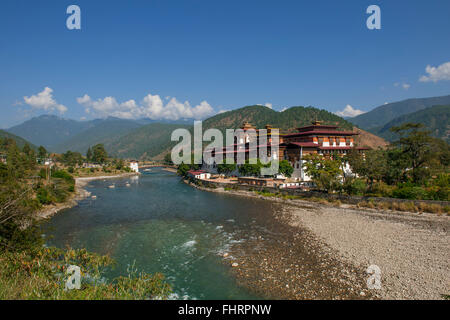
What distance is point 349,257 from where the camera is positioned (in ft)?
57.0

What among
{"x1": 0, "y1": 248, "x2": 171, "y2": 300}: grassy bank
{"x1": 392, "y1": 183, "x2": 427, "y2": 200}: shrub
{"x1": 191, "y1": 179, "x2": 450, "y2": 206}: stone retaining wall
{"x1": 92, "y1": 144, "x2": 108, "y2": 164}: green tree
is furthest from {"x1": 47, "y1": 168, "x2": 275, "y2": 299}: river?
{"x1": 92, "y1": 144, "x2": 108, "y2": 164}: green tree

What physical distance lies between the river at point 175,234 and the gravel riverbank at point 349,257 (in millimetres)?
1598

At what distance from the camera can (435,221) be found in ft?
79.0

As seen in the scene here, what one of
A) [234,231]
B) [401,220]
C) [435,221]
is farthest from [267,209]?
[435,221]

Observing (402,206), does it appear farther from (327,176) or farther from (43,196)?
(43,196)

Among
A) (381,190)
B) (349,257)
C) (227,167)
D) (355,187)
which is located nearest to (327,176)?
(355,187)

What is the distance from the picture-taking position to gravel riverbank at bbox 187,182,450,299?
13.5m

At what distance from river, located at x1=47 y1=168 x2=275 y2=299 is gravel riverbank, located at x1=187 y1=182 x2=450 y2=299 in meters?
1.60

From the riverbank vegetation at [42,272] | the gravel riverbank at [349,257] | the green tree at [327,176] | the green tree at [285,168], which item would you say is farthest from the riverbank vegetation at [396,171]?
the riverbank vegetation at [42,272]

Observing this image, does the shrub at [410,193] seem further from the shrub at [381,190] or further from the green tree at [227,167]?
the green tree at [227,167]

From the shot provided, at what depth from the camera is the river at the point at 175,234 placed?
50.6 feet

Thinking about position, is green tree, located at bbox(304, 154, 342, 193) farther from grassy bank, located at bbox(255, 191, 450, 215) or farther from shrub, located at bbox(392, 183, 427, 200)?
shrub, located at bbox(392, 183, 427, 200)

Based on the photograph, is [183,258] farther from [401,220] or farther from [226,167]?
[226,167]
